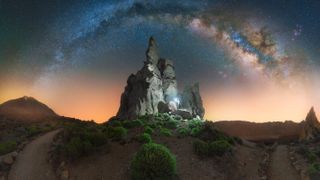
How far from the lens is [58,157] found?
34812 millimetres

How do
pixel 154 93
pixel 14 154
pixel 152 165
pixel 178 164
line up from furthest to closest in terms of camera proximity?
pixel 154 93, pixel 14 154, pixel 178 164, pixel 152 165

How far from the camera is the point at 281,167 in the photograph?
34.6 metres

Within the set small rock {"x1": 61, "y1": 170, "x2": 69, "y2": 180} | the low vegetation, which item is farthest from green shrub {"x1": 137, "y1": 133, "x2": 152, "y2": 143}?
small rock {"x1": 61, "y1": 170, "x2": 69, "y2": 180}

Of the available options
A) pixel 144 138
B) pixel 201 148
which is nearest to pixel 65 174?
pixel 144 138

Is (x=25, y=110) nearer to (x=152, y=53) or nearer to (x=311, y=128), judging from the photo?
(x=152, y=53)

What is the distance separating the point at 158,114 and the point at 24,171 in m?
31.9

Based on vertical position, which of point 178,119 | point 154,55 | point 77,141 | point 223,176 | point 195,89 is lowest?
point 223,176

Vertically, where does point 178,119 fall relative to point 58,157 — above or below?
above

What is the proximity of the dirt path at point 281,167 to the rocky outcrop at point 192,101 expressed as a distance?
2856 cm

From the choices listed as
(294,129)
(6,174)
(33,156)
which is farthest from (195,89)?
(6,174)

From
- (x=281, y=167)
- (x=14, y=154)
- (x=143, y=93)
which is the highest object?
(x=143, y=93)

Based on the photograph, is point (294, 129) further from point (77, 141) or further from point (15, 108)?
point (15, 108)

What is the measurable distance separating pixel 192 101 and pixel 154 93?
9386 mm

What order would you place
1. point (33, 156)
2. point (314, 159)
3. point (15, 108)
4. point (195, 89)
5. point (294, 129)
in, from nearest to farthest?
point (314, 159) → point (33, 156) → point (294, 129) → point (195, 89) → point (15, 108)
